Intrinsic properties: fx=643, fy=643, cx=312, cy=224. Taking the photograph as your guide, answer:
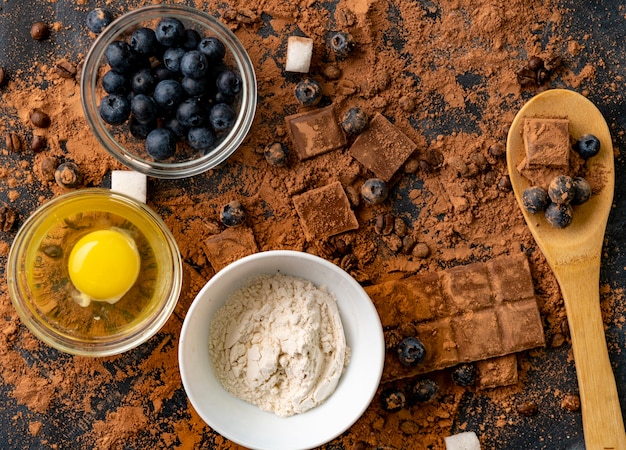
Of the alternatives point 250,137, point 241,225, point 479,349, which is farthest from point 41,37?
point 479,349

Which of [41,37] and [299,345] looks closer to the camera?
[299,345]

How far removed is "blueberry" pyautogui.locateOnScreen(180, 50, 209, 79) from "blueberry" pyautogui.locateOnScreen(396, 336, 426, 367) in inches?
40.2

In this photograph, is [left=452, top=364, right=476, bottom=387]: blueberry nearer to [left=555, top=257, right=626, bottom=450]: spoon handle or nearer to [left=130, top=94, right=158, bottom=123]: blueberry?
[left=555, top=257, right=626, bottom=450]: spoon handle

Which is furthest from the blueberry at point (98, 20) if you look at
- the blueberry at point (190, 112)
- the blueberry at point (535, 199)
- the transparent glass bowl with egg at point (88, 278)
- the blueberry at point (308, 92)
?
the blueberry at point (535, 199)

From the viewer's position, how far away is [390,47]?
209cm

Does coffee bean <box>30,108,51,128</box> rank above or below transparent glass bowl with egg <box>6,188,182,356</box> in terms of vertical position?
above

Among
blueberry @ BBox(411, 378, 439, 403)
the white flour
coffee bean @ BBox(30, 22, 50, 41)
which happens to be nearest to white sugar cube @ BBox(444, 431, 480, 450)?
blueberry @ BBox(411, 378, 439, 403)

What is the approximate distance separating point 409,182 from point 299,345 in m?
0.65

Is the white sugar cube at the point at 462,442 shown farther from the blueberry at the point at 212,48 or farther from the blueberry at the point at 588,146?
the blueberry at the point at 212,48

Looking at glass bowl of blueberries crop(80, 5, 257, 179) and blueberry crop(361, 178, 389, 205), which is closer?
glass bowl of blueberries crop(80, 5, 257, 179)

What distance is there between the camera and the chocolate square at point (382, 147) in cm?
204

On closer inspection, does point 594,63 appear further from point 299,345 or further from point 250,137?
point 299,345

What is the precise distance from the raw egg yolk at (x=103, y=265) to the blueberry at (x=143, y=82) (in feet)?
1.43

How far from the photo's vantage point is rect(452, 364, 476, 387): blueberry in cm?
205
